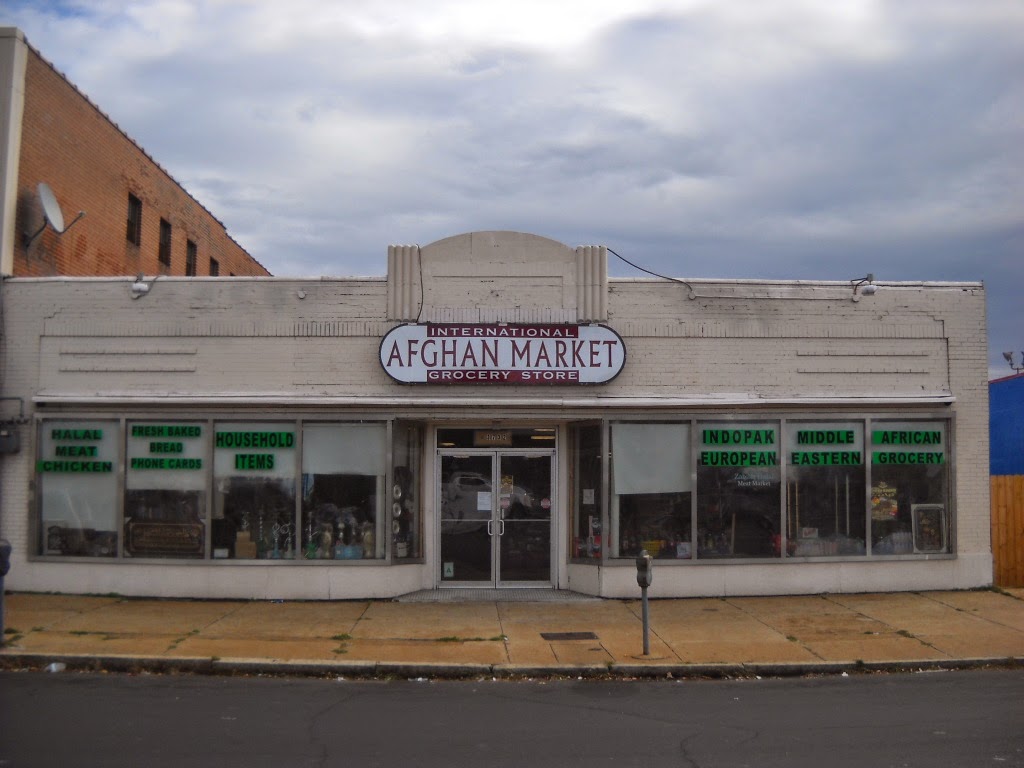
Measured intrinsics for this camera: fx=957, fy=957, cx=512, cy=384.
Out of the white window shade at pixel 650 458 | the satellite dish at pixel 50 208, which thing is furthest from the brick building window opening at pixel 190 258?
the white window shade at pixel 650 458

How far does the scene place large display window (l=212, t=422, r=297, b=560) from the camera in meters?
14.7

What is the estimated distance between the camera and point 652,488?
15000 millimetres

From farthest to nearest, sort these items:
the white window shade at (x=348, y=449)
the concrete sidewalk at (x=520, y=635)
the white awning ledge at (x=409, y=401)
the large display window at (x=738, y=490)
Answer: the large display window at (x=738, y=490) → the white window shade at (x=348, y=449) → the white awning ledge at (x=409, y=401) → the concrete sidewalk at (x=520, y=635)

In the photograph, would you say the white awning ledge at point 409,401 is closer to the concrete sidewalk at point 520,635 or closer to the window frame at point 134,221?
the concrete sidewalk at point 520,635

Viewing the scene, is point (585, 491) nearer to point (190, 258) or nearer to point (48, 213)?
point (48, 213)

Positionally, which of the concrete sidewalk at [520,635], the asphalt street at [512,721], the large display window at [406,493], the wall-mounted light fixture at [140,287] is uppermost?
the wall-mounted light fixture at [140,287]

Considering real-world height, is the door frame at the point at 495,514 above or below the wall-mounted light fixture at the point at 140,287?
below

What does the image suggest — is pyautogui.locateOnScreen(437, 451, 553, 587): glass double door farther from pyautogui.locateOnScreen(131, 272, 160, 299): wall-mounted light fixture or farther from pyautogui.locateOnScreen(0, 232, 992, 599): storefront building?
pyautogui.locateOnScreen(131, 272, 160, 299): wall-mounted light fixture

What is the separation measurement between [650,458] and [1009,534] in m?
6.44

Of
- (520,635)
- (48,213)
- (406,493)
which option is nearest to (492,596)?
(406,493)

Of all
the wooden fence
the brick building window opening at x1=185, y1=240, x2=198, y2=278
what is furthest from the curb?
the brick building window opening at x1=185, y1=240, x2=198, y2=278

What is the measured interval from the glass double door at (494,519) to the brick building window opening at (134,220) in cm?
1036

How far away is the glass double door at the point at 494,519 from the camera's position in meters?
15.5

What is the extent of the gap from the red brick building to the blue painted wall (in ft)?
67.2
